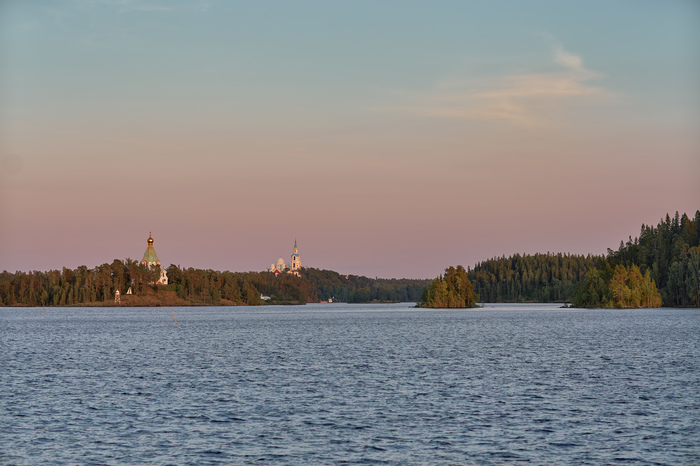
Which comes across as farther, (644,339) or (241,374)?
(644,339)

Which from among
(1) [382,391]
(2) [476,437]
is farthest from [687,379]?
(2) [476,437]

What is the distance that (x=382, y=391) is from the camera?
52.8 m

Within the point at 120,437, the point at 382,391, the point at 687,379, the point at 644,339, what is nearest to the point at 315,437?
the point at 120,437

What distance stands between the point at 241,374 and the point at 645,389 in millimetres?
32182

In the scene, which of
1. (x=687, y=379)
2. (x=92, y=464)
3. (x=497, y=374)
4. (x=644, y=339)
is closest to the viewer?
(x=92, y=464)

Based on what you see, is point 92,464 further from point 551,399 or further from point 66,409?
point 551,399

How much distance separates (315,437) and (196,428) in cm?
676

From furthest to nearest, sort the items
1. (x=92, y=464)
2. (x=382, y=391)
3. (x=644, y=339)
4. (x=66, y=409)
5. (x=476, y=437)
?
1. (x=644, y=339)
2. (x=382, y=391)
3. (x=66, y=409)
4. (x=476, y=437)
5. (x=92, y=464)

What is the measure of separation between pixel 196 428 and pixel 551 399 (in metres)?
22.9

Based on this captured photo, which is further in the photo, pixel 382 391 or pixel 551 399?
pixel 382 391

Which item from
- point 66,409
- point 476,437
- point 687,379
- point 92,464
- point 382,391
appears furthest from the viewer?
point 687,379

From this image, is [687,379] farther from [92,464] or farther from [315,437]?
[92,464]

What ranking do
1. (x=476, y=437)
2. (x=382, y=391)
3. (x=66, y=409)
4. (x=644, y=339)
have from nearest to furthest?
1. (x=476, y=437)
2. (x=66, y=409)
3. (x=382, y=391)
4. (x=644, y=339)

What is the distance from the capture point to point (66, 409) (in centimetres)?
4581
